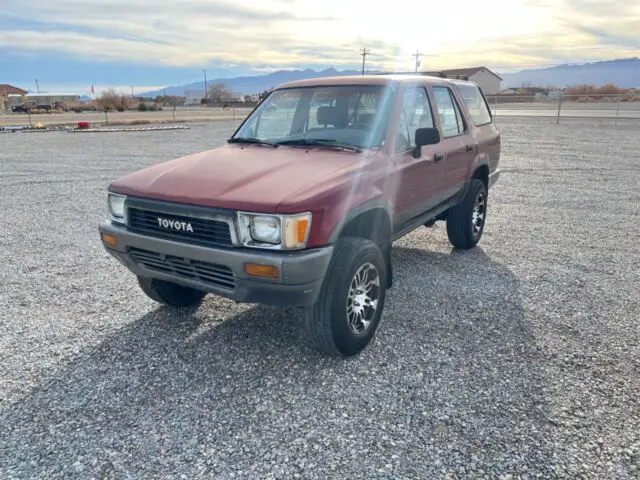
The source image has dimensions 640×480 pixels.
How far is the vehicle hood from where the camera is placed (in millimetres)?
2900

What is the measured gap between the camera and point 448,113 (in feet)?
16.3

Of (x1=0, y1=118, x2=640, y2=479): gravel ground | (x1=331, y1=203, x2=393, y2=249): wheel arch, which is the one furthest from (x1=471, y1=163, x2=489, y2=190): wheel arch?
(x1=331, y1=203, x2=393, y2=249): wheel arch

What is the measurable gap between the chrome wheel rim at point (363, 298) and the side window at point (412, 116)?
108 cm

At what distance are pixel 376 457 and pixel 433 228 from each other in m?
4.71

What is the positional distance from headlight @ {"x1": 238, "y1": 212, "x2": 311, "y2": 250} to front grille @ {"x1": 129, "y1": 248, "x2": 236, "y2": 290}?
0.26 metres

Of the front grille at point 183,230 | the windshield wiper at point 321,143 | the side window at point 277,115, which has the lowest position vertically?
the front grille at point 183,230

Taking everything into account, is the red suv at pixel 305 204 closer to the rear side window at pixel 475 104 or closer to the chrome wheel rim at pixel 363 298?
the chrome wheel rim at pixel 363 298

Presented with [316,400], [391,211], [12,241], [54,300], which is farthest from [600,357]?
[12,241]

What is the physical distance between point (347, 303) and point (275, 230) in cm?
75

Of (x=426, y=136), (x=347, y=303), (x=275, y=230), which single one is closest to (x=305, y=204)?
(x=275, y=230)

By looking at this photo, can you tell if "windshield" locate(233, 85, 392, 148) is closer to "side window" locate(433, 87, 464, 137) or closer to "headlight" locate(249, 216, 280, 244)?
"side window" locate(433, 87, 464, 137)

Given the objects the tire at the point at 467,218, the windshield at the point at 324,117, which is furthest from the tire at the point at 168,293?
the tire at the point at 467,218

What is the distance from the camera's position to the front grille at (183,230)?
9.68 ft

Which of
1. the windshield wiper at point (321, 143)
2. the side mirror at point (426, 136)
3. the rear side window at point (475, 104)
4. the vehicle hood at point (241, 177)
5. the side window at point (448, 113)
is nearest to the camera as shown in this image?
the vehicle hood at point (241, 177)
